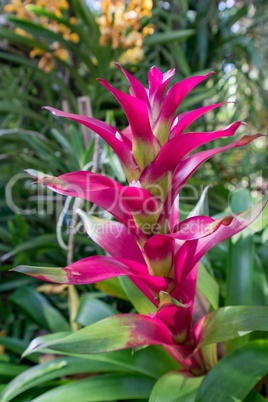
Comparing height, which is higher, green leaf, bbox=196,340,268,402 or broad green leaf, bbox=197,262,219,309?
broad green leaf, bbox=197,262,219,309

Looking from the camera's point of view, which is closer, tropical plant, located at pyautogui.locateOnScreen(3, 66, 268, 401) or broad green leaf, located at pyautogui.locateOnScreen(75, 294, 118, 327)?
tropical plant, located at pyautogui.locateOnScreen(3, 66, 268, 401)

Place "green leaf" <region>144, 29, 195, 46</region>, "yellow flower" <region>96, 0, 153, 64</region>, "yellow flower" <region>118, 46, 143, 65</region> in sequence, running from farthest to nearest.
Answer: "yellow flower" <region>118, 46, 143, 65</region>
"green leaf" <region>144, 29, 195, 46</region>
"yellow flower" <region>96, 0, 153, 64</region>

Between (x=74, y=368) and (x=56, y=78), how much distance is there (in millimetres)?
1006

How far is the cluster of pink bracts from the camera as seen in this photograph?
0.37 meters

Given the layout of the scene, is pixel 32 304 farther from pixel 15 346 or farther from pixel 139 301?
pixel 139 301

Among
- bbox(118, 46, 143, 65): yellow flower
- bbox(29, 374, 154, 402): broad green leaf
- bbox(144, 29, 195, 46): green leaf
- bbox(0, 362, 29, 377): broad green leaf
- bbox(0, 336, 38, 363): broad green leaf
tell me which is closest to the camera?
bbox(29, 374, 154, 402): broad green leaf

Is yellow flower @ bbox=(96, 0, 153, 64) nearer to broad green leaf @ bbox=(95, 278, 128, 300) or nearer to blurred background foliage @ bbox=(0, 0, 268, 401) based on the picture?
blurred background foliage @ bbox=(0, 0, 268, 401)

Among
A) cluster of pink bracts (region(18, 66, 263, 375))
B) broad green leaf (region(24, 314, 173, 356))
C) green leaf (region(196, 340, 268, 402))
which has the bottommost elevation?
green leaf (region(196, 340, 268, 402))

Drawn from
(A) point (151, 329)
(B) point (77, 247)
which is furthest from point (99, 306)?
(B) point (77, 247)

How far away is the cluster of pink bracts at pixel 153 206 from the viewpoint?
0.37 m

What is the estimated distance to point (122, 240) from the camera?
444 mm

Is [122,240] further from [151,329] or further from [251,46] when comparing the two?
[251,46]

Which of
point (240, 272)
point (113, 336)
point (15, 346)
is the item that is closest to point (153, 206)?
point (113, 336)

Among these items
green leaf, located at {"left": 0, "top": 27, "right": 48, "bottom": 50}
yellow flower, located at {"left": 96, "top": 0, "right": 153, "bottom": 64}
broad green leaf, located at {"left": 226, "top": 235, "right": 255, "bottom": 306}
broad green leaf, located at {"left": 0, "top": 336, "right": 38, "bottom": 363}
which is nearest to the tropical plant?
broad green leaf, located at {"left": 226, "top": 235, "right": 255, "bottom": 306}
